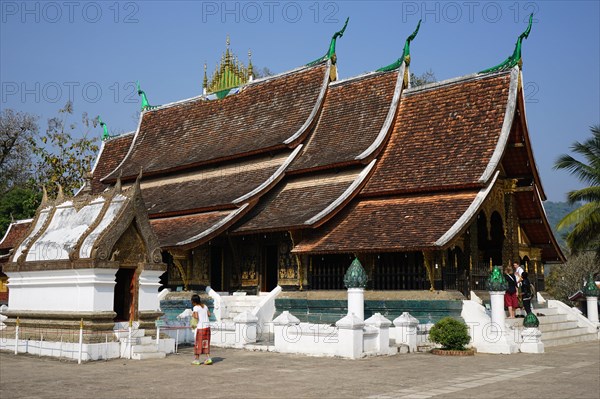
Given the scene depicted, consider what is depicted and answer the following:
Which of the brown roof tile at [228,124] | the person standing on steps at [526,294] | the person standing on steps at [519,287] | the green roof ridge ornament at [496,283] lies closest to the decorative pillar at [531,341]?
the green roof ridge ornament at [496,283]

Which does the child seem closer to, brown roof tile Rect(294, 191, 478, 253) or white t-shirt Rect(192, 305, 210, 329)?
white t-shirt Rect(192, 305, 210, 329)

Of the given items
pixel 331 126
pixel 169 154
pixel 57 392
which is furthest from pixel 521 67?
pixel 57 392

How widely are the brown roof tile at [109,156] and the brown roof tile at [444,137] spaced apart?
12762 millimetres

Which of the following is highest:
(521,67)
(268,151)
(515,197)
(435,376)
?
(521,67)

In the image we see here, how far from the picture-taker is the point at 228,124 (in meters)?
24.6

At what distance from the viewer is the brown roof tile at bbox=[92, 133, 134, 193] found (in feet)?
92.4

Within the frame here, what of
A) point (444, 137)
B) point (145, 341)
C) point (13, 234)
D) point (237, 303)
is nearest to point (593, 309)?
point (444, 137)

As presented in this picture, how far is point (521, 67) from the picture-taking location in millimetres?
18562

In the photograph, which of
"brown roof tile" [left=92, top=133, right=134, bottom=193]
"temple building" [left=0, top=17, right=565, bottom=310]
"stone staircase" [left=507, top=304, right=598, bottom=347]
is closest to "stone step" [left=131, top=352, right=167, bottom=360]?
"temple building" [left=0, top=17, right=565, bottom=310]

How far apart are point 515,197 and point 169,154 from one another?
39.2 feet

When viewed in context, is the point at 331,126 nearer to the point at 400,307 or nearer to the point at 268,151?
the point at 268,151

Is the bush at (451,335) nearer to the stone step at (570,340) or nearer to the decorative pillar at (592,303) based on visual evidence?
the stone step at (570,340)

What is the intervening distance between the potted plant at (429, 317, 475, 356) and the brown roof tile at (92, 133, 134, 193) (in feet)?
56.2

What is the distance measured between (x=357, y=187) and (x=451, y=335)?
6.01 m
